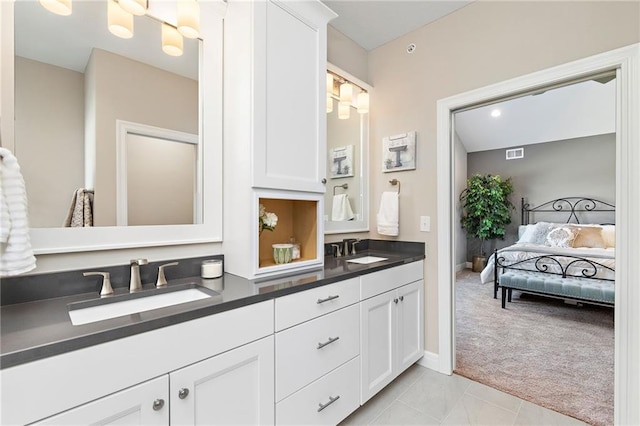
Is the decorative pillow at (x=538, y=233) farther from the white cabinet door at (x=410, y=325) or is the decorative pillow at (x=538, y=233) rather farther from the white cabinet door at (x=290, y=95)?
the white cabinet door at (x=290, y=95)

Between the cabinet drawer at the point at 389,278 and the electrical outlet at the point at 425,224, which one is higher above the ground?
the electrical outlet at the point at 425,224

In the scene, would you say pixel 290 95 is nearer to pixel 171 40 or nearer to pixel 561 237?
pixel 171 40

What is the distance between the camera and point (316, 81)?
1747mm

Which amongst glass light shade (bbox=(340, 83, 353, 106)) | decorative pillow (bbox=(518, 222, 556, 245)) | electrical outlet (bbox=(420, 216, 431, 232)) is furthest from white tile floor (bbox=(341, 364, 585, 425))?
decorative pillow (bbox=(518, 222, 556, 245))

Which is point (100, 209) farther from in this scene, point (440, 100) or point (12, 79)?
point (440, 100)

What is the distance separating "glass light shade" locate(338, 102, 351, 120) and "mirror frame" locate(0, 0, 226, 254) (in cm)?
104

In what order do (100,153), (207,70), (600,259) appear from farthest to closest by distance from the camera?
(600,259) < (207,70) < (100,153)

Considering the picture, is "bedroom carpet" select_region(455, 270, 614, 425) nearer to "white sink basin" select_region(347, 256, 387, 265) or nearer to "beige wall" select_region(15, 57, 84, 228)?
"white sink basin" select_region(347, 256, 387, 265)

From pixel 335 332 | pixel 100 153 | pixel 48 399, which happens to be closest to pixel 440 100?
pixel 335 332

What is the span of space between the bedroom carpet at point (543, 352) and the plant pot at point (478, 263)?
155cm

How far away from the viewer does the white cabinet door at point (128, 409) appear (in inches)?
30.6

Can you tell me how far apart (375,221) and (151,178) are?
1.75 metres

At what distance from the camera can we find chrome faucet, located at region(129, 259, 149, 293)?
126 centimetres

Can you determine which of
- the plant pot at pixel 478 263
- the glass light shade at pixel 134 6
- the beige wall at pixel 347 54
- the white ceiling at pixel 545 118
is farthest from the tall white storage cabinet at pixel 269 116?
the plant pot at pixel 478 263
